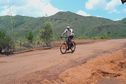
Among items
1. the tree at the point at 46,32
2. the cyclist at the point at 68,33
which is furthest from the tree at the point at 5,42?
the cyclist at the point at 68,33

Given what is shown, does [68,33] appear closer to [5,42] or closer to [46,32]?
[5,42]

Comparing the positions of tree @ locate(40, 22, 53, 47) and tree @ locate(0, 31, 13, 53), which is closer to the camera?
tree @ locate(0, 31, 13, 53)

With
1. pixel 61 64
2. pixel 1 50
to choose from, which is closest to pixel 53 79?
pixel 61 64

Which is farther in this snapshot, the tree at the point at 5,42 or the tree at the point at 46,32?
the tree at the point at 46,32

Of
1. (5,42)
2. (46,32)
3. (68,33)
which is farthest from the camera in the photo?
(46,32)

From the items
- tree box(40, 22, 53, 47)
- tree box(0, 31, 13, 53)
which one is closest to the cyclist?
tree box(0, 31, 13, 53)

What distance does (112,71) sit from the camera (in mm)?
18625

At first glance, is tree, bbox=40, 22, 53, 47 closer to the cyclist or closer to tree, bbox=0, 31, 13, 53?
tree, bbox=0, 31, 13, 53

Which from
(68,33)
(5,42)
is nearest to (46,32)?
(5,42)

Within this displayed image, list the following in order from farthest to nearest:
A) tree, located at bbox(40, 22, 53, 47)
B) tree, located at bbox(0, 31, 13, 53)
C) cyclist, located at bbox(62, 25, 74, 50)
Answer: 1. tree, located at bbox(40, 22, 53, 47)
2. tree, located at bbox(0, 31, 13, 53)
3. cyclist, located at bbox(62, 25, 74, 50)

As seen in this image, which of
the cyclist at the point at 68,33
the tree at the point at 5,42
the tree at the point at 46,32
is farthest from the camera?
the tree at the point at 46,32

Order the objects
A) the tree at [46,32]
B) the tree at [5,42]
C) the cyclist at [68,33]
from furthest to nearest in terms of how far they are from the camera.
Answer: the tree at [46,32]
the tree at [5,42]
the cyclist at [68,33]

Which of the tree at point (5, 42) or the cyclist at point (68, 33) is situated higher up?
the cyclist at point (68, 33)

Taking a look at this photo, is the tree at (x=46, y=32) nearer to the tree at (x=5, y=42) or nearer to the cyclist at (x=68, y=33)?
the tree at (x=5, y=42)
